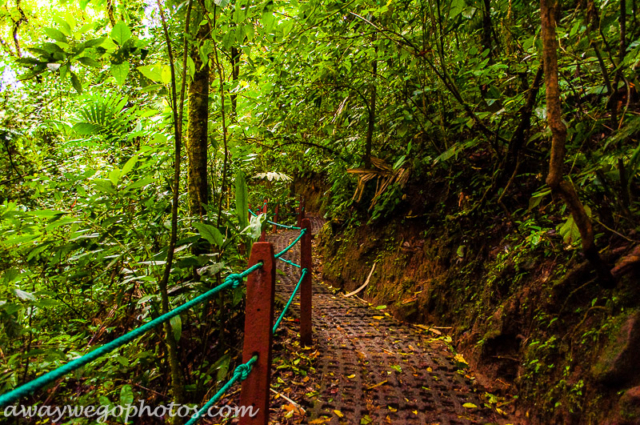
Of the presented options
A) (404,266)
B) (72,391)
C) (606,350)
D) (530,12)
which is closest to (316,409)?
(606,350)

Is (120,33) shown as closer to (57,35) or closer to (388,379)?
(57,35)

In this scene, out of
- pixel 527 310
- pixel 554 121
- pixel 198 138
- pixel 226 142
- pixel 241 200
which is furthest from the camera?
pixel 198 138

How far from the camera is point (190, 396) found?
81.7 inches

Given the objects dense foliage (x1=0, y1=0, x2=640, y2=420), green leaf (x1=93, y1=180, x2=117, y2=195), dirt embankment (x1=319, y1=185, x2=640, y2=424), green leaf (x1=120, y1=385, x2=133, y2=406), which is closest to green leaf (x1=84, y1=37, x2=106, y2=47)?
dense foliage (x1=0, y1=0, x2=640, y2=420)

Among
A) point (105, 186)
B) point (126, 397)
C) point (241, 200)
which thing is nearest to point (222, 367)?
point (126, 397)

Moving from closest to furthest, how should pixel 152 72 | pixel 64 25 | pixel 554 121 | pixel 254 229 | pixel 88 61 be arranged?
pixel 64 25, pixel 88 61, pixel 554 121, pixel 152 72, pixel 254 229

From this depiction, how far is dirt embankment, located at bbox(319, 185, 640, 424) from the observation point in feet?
5.56

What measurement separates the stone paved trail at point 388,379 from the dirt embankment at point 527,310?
232 millimetres

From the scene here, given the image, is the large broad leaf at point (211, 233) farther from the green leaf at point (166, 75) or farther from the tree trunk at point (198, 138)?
the tree trunk at point (198, 138)

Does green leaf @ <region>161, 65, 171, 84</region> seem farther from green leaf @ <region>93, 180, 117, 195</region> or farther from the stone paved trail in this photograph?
the stone paved trail

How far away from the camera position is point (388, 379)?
8.12 ft

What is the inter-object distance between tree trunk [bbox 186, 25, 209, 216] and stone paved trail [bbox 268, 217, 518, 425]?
1687mm

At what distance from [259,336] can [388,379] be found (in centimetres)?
148

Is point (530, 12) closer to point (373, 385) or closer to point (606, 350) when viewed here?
point (606, 350)
